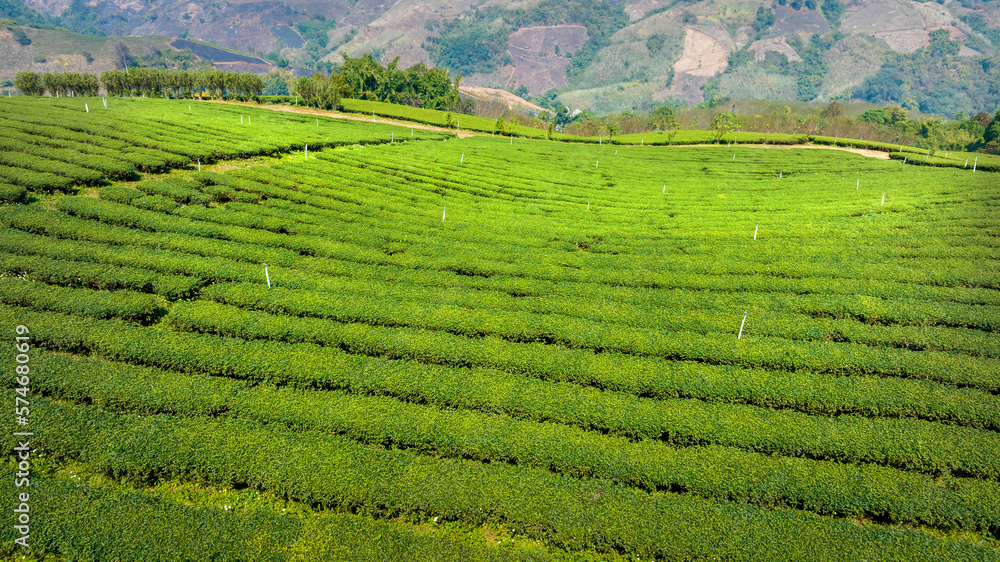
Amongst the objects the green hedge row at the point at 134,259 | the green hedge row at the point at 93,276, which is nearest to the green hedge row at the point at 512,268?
the green hedge row at the point at 134,259

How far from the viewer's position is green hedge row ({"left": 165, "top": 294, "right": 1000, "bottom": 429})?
14.8 metres

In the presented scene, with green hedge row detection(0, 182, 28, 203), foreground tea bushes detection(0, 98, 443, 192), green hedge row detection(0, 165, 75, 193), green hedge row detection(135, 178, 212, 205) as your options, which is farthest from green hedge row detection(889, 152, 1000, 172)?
green hedge row detection(0, 182, 28, 203)

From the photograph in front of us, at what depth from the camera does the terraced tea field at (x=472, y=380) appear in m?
10.7

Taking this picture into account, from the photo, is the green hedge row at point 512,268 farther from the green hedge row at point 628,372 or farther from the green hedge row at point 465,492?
the green hedge row at point 465,492

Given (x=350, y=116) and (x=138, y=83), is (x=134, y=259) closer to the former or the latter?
(x=350, y=116)

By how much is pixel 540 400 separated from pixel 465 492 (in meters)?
4.15

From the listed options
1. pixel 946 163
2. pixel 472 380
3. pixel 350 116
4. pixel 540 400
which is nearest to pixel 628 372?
pixel 540 400

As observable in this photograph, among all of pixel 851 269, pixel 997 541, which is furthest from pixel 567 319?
pixel 851 269

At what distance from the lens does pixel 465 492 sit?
11.3 m

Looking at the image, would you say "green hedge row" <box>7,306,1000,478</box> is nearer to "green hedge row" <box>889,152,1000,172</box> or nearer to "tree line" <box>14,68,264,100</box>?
"green hedge row" <box>889,152,1000,172</box>

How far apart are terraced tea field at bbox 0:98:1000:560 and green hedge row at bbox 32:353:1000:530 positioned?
7 centimetres

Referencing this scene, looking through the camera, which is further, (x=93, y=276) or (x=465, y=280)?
(x=465, y=280)

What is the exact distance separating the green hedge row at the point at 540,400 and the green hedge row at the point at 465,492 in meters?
2.27

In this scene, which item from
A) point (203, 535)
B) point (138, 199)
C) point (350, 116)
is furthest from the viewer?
point (350, 116)
